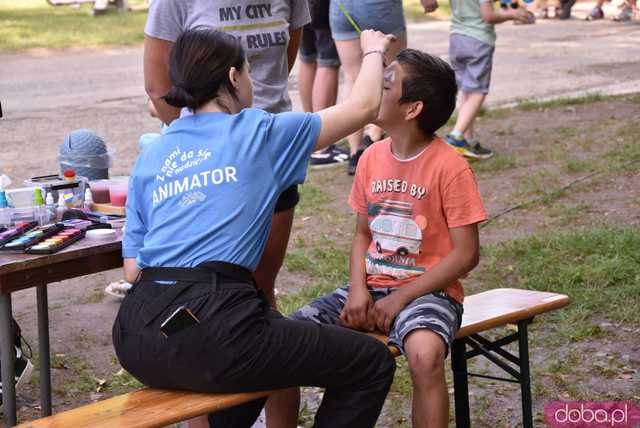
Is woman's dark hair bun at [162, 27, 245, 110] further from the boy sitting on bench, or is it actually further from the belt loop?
the boy sitting on bench

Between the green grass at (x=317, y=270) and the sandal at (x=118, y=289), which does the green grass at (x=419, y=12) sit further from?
the sandal at (x=118, y=289)

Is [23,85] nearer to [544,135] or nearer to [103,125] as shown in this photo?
[103,125]

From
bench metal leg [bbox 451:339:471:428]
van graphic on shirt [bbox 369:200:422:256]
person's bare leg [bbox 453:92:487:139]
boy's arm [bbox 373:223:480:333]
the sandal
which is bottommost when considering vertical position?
the sandal

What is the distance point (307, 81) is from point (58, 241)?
5131mm

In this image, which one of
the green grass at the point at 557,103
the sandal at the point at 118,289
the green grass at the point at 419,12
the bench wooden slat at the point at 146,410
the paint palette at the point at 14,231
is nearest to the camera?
the bench wooden slat at the point at 146,410

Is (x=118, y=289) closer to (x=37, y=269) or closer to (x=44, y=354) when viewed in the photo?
(x=44, y=354)

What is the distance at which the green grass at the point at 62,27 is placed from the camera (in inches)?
599

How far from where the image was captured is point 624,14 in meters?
17.3

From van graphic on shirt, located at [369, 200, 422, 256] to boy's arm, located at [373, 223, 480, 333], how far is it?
0.38 feet

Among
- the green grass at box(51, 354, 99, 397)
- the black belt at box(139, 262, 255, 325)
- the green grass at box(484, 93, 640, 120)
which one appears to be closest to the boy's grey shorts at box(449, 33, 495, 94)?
the green grass at box(484, 93, 640, 120)

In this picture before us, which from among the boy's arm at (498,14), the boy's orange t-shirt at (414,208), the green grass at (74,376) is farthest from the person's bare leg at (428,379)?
the boy's arm at (498,14)

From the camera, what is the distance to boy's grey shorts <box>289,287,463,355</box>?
10.4 ft

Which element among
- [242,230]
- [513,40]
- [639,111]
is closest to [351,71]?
[639,111]

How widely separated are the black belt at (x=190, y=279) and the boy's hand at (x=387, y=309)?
1.90 ft
